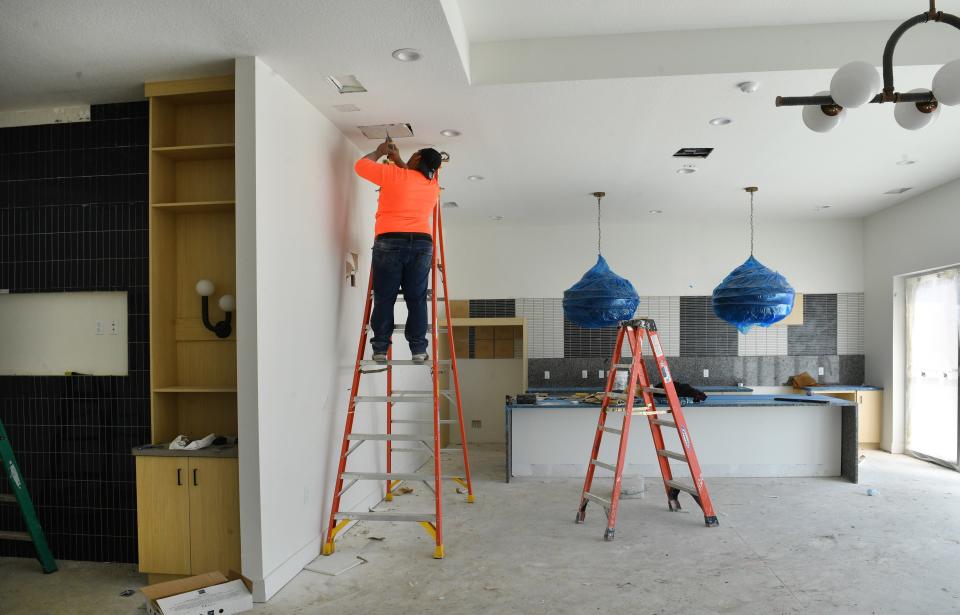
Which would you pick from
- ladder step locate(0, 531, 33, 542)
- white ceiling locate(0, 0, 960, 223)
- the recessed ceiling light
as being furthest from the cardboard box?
the recessed ceiling light

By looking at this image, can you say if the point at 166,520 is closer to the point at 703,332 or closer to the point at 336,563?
the point at 336,563

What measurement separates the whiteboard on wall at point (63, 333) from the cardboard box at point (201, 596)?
4.27 ft

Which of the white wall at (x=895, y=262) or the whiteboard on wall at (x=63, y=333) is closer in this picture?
the whiteboard on wall at (x=63, y=333)

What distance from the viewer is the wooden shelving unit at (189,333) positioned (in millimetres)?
3398

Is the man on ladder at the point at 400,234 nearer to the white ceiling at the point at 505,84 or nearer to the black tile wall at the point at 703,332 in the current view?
the white ceiling at the point at 505,84

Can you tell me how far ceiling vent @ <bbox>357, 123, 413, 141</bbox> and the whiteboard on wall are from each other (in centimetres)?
184

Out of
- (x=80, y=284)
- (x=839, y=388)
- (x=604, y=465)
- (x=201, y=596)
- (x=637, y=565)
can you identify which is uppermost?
(x=80, y=284)

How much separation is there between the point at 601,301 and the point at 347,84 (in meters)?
2.98

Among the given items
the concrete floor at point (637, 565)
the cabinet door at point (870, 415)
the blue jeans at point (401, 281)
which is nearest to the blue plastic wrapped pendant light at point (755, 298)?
the concrete floor at point (637, 565)

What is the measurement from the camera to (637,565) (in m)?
3.83

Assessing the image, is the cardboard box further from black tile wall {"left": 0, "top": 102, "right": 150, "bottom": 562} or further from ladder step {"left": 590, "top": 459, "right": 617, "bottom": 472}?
ladder step {"left": 590, "top": 459, "right": 617, "bottom": 472}

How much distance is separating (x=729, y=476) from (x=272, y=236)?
468 cm

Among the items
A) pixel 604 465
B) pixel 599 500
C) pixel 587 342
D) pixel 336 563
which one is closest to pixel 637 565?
pixel 599 500

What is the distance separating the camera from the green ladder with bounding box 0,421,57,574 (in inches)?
142
